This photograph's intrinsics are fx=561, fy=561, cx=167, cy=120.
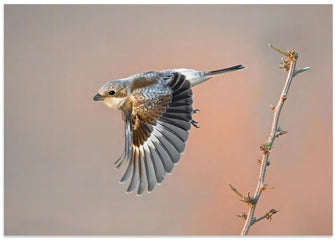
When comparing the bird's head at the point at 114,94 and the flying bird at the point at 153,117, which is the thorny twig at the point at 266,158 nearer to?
the flying bird at the point at 153,117

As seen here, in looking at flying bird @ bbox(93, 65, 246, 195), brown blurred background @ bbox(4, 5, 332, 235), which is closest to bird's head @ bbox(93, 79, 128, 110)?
flying bird @ bbox(93, 65, 246, 195)

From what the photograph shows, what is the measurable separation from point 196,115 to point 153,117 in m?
0.38

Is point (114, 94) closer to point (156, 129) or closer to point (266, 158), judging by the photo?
point (156, 129)

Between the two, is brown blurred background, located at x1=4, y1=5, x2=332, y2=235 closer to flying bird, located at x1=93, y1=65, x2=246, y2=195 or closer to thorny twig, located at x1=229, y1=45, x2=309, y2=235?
flying bird, located at x1=93, y1=65, x2=246, y2=195

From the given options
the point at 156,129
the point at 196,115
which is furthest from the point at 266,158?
the point at 196,115

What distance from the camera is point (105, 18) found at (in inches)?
73.0

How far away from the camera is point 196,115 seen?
179 centimetres

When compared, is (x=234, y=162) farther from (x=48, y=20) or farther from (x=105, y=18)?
(x=48, y=20)

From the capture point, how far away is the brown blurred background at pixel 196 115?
1.79 m

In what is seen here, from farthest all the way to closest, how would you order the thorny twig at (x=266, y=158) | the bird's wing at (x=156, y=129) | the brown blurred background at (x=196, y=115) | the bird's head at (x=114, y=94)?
the brown blurred background at (x=196, y=115), the bird's head at (x=114, y=94), the bird's wing at (x=156, y=129), the thorny twig at (x=266, y=158)

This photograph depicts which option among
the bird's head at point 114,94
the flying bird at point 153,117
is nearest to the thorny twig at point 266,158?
the flying bird at point 153,117

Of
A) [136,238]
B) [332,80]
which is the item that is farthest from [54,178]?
[332,80]

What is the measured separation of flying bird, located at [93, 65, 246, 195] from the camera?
4.45 feet
